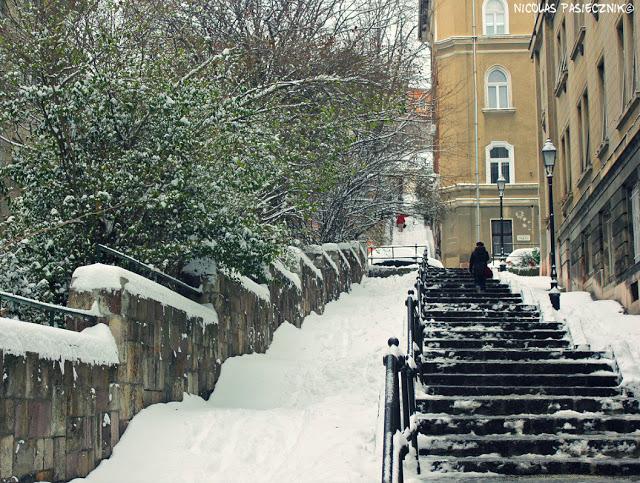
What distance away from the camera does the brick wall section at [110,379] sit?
809 cm

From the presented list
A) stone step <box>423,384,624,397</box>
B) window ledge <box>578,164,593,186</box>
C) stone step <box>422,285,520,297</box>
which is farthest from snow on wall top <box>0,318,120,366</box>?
window ledge <box>578,164,593,186</box>

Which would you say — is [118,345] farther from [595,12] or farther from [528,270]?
[528,270]

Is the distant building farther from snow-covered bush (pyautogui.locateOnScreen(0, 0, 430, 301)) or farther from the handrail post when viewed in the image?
the handrail post

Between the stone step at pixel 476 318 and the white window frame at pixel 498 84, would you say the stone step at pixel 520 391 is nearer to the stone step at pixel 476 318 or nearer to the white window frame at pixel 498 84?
the stone step at pixel 476 318

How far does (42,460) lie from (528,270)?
Answer: 93.0 ft

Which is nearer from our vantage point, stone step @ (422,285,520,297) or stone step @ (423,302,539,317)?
stone step @ (423,302,539,317)

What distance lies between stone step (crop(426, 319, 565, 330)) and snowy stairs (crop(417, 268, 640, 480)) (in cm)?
57

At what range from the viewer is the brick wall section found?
809cm

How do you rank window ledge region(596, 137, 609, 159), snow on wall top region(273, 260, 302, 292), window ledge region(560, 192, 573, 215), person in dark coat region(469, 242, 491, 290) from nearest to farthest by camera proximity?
snow on wall top region(273, 260, 302, 292) < window ledge region(596, 137, 609, 159) < person in dark coat region(469, 242, 491, 290) < window ledge region(560, 192, 573, 215)

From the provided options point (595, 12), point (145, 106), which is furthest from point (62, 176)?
point (595, 12)

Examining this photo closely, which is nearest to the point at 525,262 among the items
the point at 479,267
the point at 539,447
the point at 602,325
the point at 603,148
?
the point at 479,267

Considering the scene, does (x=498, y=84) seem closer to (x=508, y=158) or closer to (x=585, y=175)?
(x=508, y=158)

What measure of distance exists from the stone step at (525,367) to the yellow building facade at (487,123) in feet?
107

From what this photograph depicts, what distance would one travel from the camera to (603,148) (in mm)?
20938
